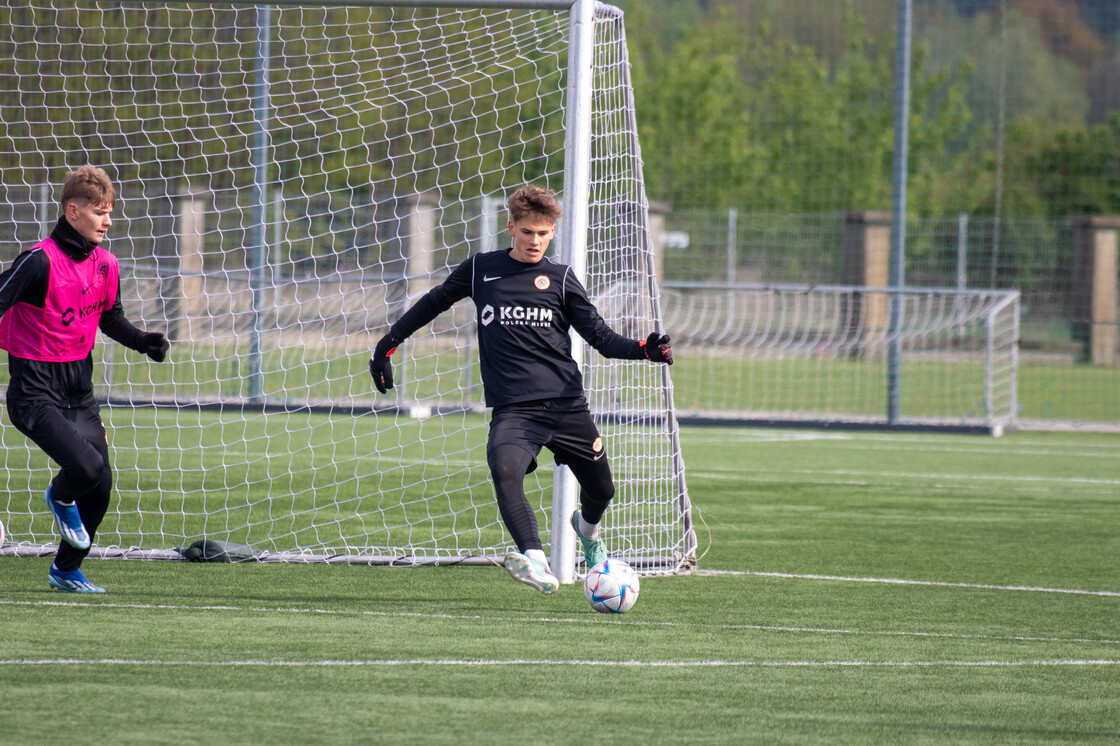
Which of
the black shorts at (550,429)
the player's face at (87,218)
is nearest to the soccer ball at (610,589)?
the black shorts at (550,429)

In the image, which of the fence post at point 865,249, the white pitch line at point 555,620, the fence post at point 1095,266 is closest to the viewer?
the white pitch line at point 555,620

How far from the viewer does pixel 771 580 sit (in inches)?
277

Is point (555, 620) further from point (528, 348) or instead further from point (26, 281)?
point (26, 281)

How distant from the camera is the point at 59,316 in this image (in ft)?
19.5

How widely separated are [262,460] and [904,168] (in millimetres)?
8926

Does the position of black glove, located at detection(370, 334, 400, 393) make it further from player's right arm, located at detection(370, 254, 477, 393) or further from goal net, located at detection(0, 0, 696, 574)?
goal net, located at detection(0, 0, 696, 574)

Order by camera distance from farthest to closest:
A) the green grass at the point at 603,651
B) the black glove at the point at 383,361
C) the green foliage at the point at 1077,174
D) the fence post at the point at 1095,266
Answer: the green foliage at the point at 1077,174 < the fence post at the point at 1095,266 < the black glove at the point at 383,361 < the green grass at the point at 603,651

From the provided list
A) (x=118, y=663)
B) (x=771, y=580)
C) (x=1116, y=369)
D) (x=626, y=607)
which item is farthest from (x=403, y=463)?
(x=1116, y=369)

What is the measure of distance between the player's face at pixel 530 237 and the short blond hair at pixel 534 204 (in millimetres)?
21

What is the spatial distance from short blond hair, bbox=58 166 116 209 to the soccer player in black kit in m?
1.27

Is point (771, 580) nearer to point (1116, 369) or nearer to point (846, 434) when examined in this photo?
point (846, 434)

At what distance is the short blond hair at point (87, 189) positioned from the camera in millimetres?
5902

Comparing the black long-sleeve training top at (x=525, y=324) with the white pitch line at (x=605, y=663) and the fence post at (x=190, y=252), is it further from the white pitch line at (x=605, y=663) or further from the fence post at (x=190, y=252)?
the fence post at (x=190, y=252)

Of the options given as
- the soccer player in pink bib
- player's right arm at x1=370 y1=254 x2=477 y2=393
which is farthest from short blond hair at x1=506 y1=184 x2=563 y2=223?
the soccer player in pink bib
